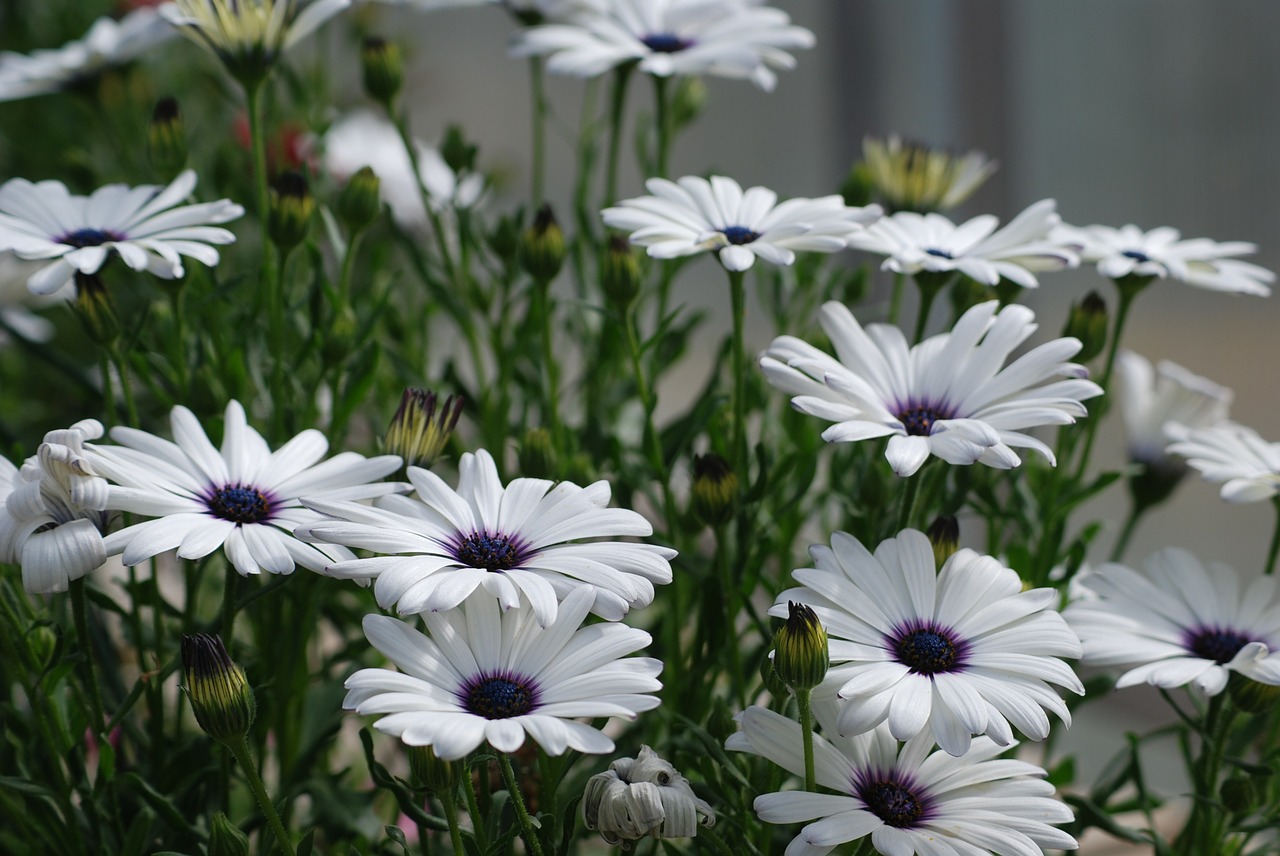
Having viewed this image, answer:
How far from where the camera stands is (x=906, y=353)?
0.34m

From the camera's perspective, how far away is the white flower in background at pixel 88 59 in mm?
510

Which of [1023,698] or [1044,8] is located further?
[1044,8]

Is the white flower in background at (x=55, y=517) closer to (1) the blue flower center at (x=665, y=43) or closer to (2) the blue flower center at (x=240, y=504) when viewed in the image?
(2) the blue flower center at (x=240, y=504)

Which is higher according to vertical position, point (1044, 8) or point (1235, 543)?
point (1044, 8)

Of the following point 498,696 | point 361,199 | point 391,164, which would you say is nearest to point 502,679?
point 498,696

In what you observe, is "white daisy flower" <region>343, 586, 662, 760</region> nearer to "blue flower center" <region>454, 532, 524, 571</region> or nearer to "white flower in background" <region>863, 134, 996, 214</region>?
"blue flower center" <region>454, 532, 524, 571</region>

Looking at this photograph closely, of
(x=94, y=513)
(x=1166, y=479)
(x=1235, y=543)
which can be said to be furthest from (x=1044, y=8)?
(x=94, y=513)

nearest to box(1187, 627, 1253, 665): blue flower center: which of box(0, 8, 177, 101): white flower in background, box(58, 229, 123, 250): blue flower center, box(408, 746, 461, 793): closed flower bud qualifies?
box(408, 746, 461, 793): closed flower bud

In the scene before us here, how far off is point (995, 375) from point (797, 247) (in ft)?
0.22

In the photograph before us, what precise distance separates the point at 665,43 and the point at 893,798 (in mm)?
291

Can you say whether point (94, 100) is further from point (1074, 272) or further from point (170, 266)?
point (1074, 272)

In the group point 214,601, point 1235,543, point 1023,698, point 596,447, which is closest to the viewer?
point 1023,698

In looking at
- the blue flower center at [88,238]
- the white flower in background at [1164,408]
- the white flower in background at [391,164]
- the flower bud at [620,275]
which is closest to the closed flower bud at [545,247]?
the flower bud at [620,275]

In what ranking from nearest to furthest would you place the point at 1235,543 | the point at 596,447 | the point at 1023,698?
the point at 1023,698
the point at 596,447
the point at 1235,543
